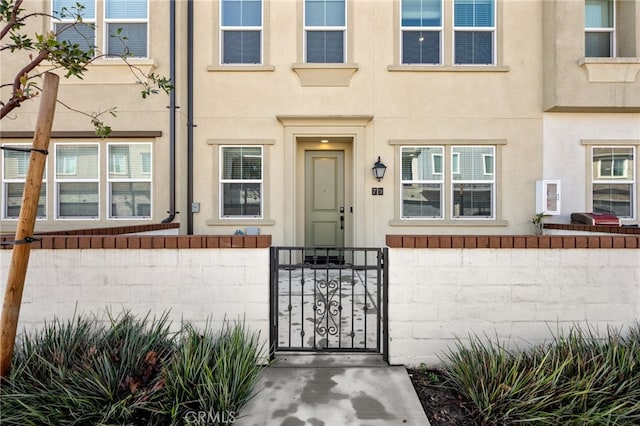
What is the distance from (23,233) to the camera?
7.85ft

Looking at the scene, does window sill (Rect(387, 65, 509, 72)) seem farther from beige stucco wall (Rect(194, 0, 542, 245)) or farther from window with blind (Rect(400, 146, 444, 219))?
window with blind (Rect(400, 146, 444, 219))

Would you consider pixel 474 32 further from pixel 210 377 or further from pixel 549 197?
pixel 210 377

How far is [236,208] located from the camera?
6977 millimetres

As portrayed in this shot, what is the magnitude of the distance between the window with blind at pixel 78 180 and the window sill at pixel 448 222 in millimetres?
6341

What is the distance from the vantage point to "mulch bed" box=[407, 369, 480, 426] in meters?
2.46

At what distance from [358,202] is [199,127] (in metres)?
3.76

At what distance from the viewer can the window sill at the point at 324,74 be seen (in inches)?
263

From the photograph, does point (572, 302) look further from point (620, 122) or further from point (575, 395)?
point (620, 122)

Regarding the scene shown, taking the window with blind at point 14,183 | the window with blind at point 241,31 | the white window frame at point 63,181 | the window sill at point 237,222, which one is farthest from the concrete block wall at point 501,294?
the window with blind at point 14,183

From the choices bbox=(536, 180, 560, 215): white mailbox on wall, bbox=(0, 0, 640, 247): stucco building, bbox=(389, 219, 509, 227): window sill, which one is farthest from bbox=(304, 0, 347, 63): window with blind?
bbox=(536, 180, 560, 215): white mailbox on wall

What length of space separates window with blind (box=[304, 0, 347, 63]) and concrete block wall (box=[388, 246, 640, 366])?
5330 millimetres

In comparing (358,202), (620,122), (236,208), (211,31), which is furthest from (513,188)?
(211,31)

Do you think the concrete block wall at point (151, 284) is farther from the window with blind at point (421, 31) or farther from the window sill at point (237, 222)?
the window with blind at point (421, 31)

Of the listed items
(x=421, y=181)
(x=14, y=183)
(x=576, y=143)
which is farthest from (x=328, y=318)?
(x=14, y=183)
